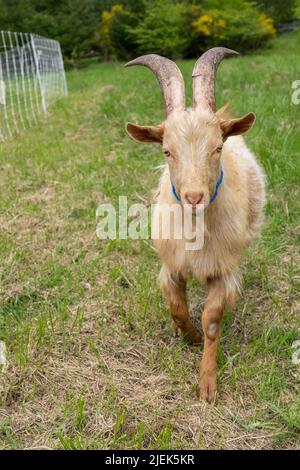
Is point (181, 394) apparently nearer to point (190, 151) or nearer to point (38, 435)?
point (38, 435)

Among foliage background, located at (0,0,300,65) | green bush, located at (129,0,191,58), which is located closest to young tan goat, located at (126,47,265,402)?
foliage background, located at (0,0,300,65)

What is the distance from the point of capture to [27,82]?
508 inches

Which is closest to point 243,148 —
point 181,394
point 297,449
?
point 181,394

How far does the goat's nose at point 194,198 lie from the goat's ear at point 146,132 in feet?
1.62

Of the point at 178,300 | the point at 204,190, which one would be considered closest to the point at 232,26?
the point at 178,300

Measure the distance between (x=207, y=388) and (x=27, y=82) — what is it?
11658 millimetres

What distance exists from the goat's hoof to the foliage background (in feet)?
65.4

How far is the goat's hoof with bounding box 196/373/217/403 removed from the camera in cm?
261

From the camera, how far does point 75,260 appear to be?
3.98m

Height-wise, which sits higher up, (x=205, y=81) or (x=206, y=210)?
(x=205, y=81)

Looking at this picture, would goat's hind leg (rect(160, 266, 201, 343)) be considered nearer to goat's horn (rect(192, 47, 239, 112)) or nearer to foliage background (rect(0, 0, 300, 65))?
goat's horn (rect(192, 47, 239, 112))

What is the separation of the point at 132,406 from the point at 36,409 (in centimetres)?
45

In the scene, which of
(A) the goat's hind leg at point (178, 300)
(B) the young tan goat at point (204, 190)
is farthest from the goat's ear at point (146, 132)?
(A) the goat's hind leg at point (178, 300)

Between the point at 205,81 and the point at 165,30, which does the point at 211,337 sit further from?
the point at 165,30
